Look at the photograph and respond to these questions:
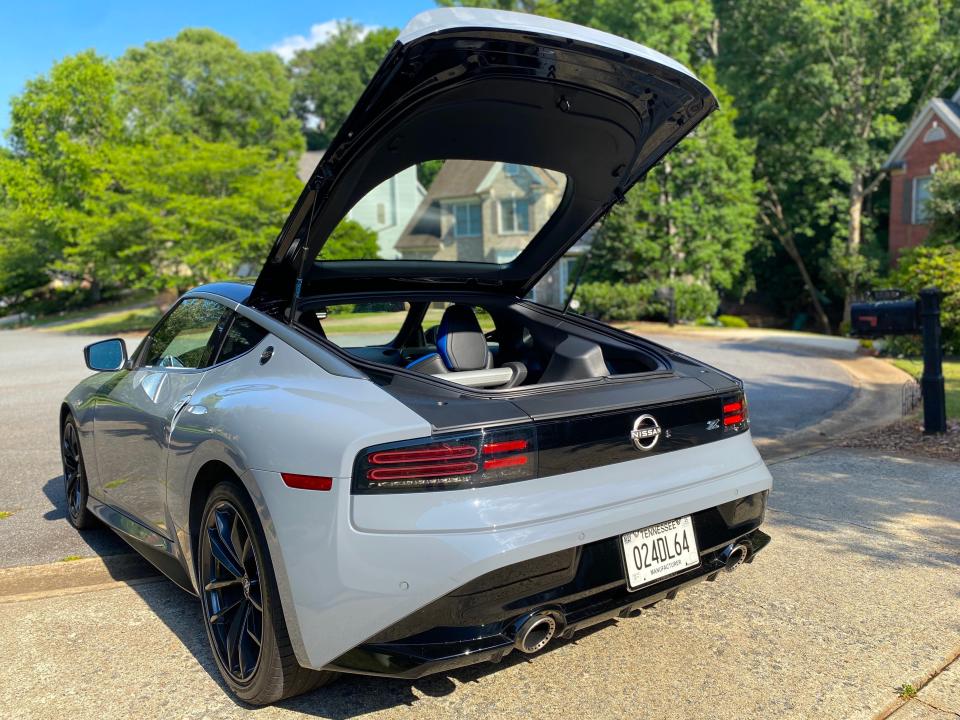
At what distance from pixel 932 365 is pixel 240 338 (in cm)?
585

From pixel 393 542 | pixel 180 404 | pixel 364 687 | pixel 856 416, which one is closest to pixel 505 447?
pixel 393 542

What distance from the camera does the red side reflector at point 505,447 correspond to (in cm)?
256

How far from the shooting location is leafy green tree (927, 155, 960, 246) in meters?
18.4

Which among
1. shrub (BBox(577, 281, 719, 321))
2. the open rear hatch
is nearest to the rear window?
the open rear hatch

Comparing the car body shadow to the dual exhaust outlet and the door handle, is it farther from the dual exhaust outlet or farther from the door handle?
the door handle

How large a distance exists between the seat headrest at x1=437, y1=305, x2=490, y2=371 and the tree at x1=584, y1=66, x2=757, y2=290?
23151 millimetres

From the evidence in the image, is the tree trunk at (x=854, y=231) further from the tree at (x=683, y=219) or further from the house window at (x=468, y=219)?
the house window at (x=468, y=219)

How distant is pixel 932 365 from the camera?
268 inches

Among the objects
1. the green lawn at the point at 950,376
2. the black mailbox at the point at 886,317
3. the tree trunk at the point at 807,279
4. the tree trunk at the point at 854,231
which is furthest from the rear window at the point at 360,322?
the tree trunk at the point at 807,279

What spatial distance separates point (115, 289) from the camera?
146ft

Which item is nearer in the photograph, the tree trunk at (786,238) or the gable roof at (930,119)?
the gable roof at (930,119)

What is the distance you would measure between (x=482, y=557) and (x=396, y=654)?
395 mm

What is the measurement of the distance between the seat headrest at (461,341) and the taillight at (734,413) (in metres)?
1.19

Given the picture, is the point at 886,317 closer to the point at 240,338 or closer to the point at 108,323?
the point at 240,338
